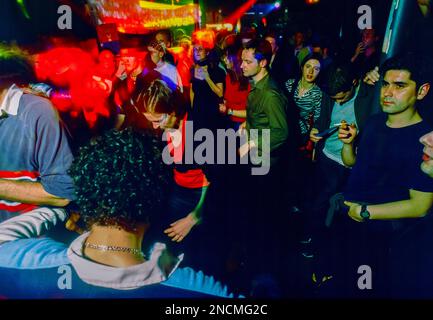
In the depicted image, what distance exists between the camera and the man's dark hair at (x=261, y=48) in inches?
108

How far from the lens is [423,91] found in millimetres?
2727

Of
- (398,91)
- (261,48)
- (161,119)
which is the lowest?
(161,119)

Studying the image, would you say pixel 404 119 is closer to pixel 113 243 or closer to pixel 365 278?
pixel 365 278

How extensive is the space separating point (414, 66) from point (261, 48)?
882 mm

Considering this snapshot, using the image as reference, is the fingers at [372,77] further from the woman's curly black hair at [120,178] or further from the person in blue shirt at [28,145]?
the person in blue shirt at [28,145]

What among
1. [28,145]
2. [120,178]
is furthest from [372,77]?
[28,145]

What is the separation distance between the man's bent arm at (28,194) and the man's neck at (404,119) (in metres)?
1.99

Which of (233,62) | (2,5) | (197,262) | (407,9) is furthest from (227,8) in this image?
(197,262)

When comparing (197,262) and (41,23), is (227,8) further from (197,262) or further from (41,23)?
(197,262)

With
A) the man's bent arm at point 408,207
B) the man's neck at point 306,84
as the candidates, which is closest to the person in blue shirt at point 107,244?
the man's neck at point 306,84

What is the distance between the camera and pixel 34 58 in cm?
279

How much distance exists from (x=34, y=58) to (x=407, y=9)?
85.6 inches

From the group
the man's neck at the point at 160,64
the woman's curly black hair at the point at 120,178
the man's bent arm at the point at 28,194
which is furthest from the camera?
the man's bent arm at the point at 28,194
